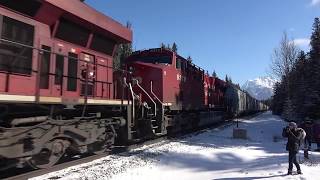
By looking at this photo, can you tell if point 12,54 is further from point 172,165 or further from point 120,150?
point 120,150

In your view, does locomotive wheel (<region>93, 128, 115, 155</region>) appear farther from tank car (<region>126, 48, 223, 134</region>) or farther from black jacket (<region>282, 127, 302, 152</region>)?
black jacket (<region>282, 127, 302, 152</region>)

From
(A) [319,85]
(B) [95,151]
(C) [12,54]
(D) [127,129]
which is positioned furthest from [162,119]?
(A) [319,85]

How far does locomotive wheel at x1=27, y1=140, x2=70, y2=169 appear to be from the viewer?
29.9 ft

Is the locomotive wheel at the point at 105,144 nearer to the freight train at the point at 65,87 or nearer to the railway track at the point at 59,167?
the freight train at the point at 65,87

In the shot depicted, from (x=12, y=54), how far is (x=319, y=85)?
2240 centimetres

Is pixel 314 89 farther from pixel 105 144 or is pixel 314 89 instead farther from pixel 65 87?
pixel 65 87

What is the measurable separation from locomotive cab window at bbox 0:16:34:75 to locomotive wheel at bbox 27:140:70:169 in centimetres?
177

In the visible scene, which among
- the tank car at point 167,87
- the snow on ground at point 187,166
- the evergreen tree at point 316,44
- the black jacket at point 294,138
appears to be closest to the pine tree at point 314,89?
the evergreen tree at point 316,44

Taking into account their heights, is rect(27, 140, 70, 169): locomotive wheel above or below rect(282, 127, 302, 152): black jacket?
below

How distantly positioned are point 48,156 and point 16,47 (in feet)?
8.48

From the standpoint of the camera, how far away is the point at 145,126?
46.9 ft

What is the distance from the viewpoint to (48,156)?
936 cm

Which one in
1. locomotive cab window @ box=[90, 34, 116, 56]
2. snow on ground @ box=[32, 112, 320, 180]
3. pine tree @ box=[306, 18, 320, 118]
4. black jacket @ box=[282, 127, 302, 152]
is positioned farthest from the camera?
pine tree @ box=[306, 18, 320, 118]

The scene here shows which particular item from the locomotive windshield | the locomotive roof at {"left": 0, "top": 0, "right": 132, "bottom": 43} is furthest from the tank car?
the locomotive roof at {"left": 0, "top": 0, "right": 132, "bottom": 43}
